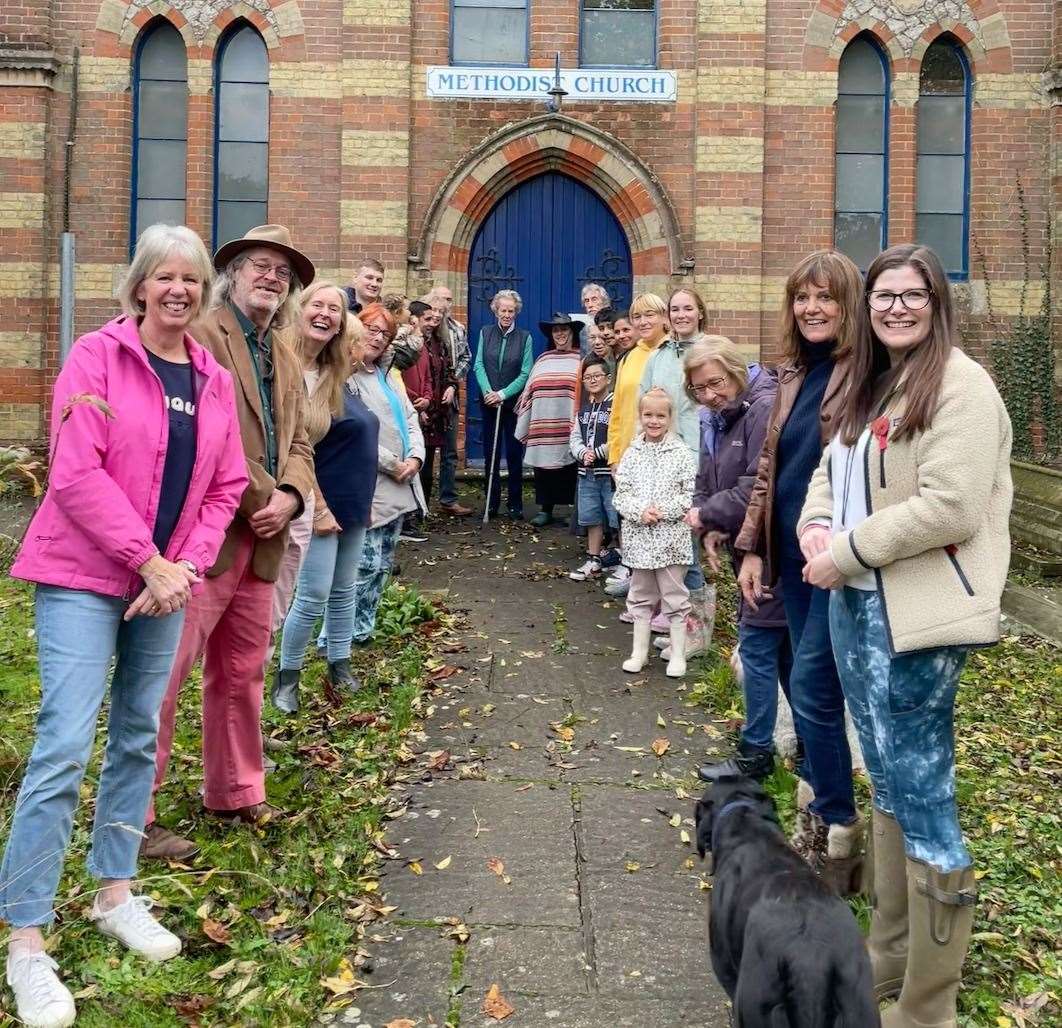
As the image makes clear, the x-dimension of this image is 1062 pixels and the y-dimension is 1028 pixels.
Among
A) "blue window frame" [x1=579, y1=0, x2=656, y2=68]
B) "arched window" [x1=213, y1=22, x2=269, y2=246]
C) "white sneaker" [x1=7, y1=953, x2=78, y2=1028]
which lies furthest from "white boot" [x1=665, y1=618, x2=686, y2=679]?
"blue window frame" [x1=579, y1=0, x2=656, y2=68]

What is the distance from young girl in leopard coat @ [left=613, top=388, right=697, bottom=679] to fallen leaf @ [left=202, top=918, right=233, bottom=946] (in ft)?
10.2

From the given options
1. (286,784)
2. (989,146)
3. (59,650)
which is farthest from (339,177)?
(59,650)

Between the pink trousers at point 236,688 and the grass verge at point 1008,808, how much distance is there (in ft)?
7.07

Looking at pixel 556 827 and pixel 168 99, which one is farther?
pixel 168 99

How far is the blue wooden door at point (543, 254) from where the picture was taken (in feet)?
41.7

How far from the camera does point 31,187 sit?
11992mm

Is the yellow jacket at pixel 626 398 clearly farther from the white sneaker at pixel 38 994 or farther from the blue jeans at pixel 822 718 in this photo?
the white sneaker at pixel 38 994

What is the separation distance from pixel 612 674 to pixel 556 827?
6.39ft

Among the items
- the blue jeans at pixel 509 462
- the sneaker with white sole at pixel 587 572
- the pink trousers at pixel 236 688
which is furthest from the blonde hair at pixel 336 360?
the blue jeans at pixel 509 462

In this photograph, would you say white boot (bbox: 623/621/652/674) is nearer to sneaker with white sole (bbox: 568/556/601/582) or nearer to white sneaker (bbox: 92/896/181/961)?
sneaker with white sole (bbox: 568/556/601/582)

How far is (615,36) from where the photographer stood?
12469 mm

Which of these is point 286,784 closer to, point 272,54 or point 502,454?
point 502,454

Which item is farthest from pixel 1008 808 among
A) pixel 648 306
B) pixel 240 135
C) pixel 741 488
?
pixel 240 135

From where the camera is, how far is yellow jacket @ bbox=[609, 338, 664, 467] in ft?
23.9
